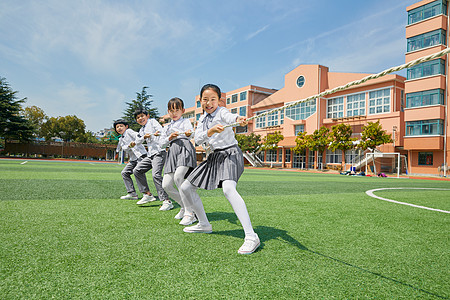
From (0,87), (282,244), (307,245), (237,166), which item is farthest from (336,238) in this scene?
(0,87)

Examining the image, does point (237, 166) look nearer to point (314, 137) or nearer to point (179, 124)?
point (179, 124)

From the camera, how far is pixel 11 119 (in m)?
38.9

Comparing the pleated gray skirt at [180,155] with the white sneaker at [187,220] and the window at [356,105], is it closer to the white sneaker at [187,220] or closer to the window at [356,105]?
the white sneaker at [187,220]

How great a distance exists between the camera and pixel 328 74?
39562 mm

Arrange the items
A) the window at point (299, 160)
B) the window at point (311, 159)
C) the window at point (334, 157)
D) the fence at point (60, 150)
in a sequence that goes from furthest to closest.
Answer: the window at point (299, 160), the window at point (311, 159), the fence at point (60, 150), the window at point (334, 157)

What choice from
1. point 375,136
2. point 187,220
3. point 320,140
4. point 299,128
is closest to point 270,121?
point 299,128

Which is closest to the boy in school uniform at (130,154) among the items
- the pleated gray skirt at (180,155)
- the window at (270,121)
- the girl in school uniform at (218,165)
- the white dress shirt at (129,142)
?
the white dress shirt at (129,142)

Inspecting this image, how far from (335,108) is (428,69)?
11.3 m

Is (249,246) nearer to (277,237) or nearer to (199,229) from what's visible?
(277,237)

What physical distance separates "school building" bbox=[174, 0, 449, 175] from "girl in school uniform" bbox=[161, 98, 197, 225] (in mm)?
23271

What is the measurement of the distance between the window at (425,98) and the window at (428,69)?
1934 mm

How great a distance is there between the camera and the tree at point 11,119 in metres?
38.2

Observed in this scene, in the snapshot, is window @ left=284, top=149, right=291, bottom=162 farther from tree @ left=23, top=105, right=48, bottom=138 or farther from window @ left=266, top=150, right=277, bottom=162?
tree @ left=23, top=105, right=48, bottom=138

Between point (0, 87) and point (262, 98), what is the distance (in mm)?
41226
